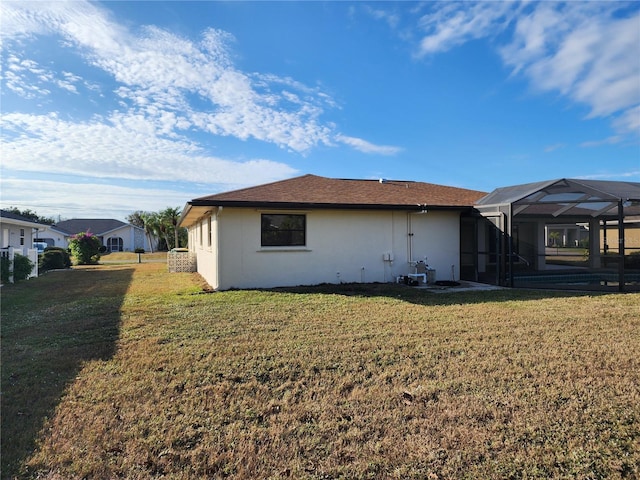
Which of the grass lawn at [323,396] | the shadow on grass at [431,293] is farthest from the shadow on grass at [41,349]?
the shadow on grass at [431,293]

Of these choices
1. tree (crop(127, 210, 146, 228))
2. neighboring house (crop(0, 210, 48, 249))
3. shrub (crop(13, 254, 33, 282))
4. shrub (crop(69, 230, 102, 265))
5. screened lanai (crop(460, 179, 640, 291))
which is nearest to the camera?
screened lanai (crop(460, 179, 640, 291))

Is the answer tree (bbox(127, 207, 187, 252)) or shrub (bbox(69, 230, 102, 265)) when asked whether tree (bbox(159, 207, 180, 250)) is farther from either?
shrub (bbox(69, 230, 102, 265))

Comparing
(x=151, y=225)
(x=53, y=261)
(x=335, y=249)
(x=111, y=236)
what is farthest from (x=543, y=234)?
(x=111, y=236)

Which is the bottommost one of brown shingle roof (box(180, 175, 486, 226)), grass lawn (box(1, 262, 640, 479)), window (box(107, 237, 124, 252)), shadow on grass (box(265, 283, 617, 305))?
grass lawn (box(1, 262, 640, 479))

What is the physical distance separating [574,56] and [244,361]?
44.6ft

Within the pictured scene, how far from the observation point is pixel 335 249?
40.8ft

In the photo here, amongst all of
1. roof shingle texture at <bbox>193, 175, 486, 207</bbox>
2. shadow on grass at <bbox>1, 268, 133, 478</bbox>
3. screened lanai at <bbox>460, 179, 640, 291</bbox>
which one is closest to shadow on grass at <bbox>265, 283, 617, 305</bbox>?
screened lanai at <bbox>460, 179, 640, 291</bbox>

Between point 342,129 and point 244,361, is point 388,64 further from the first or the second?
point 244,361

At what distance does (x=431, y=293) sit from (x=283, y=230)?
4.97 meters

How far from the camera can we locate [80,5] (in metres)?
8.11

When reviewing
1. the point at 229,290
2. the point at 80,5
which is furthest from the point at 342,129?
the point at 80,5

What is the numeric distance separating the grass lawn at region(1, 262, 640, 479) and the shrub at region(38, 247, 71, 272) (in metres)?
17.0

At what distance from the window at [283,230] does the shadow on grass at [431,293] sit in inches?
59.2

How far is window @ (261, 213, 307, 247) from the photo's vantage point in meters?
11.8
